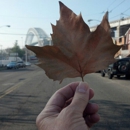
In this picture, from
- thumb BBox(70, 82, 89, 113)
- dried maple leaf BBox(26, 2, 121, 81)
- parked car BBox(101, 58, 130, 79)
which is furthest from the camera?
parked car BBox(101, 58, 130, 79)

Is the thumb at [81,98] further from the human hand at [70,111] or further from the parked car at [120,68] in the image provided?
the parked car at [120,68]

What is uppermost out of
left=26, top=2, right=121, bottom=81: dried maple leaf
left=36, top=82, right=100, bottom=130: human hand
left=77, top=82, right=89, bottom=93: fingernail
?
left=26, top=2, right=121, bottom=81: dried maple leaf

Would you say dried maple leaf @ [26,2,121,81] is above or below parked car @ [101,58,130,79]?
above

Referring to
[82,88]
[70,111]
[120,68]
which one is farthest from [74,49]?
[120,68]

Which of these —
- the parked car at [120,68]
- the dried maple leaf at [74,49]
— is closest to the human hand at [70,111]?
the dried maple leaf at [74,49]

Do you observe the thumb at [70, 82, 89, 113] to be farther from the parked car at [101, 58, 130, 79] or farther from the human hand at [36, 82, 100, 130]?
the parked car at [101, 58, 130, 79]

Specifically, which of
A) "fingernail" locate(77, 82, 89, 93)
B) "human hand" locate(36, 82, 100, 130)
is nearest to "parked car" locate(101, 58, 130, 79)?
"human hand" locate(36, 82, 100, 130)

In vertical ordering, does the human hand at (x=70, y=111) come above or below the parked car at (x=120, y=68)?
above
